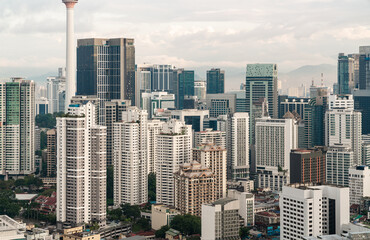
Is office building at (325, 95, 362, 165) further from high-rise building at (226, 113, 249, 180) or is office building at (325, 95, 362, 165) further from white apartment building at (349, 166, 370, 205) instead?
white apartment building at (349, 166, 370, 205)

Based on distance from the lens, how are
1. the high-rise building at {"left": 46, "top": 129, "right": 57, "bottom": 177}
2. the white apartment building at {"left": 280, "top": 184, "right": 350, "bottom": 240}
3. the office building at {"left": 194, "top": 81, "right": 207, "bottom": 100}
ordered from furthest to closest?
the office building at {"left": 194, "top": 81, "right": 207, "bottom": 100}
the high-rise building at {"left": 46, "top": 129, "right": 57, "bottom": 177}
the white apartment building at {"left": 280, "top": 184, "right": 350, "bottom": 240}

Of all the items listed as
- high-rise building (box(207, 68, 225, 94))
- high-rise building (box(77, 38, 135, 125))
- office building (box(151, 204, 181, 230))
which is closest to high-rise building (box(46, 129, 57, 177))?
high-rise building (box(77, 38, 135, 125))

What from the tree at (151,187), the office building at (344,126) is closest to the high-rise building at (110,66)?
the tree at (151,187)

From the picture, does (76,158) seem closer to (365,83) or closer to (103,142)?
(103,142)

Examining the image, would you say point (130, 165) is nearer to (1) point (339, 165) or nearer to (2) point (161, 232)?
(2) point (161, 232)

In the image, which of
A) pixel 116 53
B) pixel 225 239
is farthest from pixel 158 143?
pixel 116 53

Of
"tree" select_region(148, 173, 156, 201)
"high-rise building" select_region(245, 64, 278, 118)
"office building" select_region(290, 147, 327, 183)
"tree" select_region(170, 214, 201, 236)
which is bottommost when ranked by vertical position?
"tree" select_region(170, 214, 201, 236)
